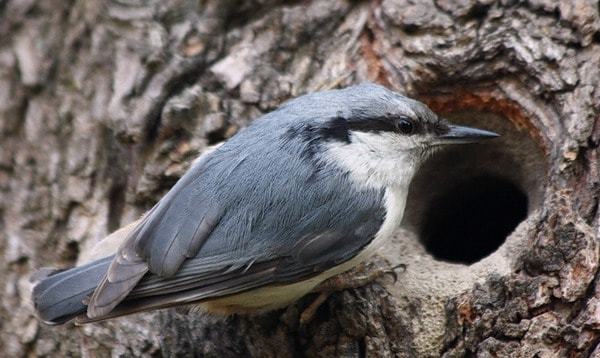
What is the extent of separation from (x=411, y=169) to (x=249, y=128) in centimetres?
56

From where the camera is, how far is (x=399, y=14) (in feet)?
9.72

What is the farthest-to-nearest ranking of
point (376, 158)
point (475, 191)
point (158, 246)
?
point (475, 191)
point (376, 158)
point (158, 246)

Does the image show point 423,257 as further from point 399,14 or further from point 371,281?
point 399,14

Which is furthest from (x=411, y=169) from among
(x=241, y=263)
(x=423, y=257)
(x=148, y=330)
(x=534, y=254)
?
(x=148, y=330)

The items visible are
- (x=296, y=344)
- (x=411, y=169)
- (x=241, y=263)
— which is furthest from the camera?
(x=411, y=169)

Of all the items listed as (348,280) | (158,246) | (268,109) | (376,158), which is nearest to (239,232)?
(158,246)

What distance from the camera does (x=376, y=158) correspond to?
2744 millimetres

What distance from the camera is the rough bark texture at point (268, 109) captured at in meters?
2.49

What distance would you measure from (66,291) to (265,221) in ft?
2.02

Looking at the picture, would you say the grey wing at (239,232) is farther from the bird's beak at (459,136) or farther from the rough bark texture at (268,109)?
the bird's beak at (459,136)

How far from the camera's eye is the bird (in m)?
2.44

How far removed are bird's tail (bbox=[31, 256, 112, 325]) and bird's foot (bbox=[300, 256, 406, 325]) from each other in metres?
0.62

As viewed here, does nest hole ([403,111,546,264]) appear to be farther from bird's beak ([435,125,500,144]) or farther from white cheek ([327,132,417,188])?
white cheek ([327,132,417,188])

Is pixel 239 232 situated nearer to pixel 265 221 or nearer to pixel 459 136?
pixel 265 221
